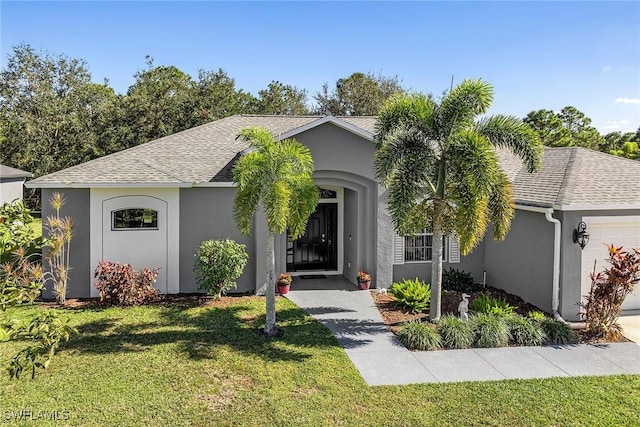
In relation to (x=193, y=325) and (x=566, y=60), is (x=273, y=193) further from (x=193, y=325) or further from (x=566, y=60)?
(x=566, y=60)

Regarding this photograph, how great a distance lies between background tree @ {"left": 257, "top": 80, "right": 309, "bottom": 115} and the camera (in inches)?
1714

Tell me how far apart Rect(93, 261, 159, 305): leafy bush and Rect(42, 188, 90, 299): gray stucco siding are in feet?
2.97


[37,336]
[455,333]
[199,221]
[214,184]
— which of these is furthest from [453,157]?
[37,336]

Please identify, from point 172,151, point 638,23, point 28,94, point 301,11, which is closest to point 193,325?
point 172,151

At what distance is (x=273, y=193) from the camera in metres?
9.76

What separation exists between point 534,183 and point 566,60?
4.67m

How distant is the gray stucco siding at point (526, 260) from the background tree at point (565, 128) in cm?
1842

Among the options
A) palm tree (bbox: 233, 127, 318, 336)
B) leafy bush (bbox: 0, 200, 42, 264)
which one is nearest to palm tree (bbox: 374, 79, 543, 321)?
palm tree (bbox: 233, 127, 318, 336)

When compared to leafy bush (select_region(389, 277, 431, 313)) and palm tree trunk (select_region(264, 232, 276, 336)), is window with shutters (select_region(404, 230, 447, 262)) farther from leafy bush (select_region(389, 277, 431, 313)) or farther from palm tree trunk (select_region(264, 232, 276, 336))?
palm tree trunk (select_region(264, 232, 276, 336))

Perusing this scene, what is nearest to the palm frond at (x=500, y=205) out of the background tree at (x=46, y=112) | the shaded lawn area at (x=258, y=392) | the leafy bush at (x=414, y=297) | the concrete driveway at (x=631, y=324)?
the leafy bush at (x=414, y=297)

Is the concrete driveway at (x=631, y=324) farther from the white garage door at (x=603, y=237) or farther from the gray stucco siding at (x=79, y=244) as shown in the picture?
the gray stucco siding at (x=79, y=244)

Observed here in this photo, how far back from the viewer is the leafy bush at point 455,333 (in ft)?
33.2

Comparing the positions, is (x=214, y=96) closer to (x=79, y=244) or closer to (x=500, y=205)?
(x=79, y=244)

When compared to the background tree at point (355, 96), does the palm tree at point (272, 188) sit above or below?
below
